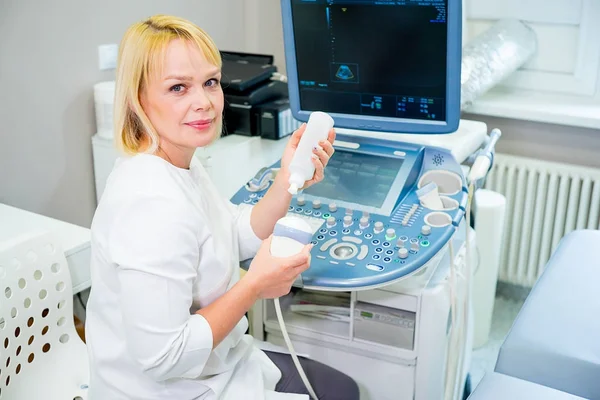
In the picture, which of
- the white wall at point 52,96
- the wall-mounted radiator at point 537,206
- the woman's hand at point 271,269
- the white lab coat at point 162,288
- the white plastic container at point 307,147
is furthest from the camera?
the wall-mounted radiator at point 537,206

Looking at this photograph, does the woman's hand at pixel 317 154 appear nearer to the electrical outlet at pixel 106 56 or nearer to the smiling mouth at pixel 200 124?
the smiling mouth at pixel 200 124

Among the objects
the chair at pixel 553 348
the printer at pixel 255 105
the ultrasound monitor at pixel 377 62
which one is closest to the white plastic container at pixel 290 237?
the chair at pixel 553 348

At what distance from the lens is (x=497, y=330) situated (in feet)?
8.09

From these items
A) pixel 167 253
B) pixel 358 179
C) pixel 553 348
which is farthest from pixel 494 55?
pixel 167 253

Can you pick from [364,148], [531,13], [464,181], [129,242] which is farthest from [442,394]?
[531,13]

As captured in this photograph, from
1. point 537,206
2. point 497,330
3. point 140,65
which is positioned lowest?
point 497,330

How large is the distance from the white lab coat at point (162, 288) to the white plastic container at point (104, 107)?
849mm

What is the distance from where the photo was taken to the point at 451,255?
144cm

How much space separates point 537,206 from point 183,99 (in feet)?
5.67

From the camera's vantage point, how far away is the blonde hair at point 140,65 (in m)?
1.07

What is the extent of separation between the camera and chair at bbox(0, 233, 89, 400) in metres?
1.35

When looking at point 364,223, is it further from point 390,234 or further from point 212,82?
point 212,82

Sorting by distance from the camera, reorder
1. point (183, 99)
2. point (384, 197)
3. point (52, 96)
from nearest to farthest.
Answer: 1. point (183, 99)
2. point (384, 197)
3. point (52, 96)

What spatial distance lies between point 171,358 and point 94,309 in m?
Answer: 0.23
